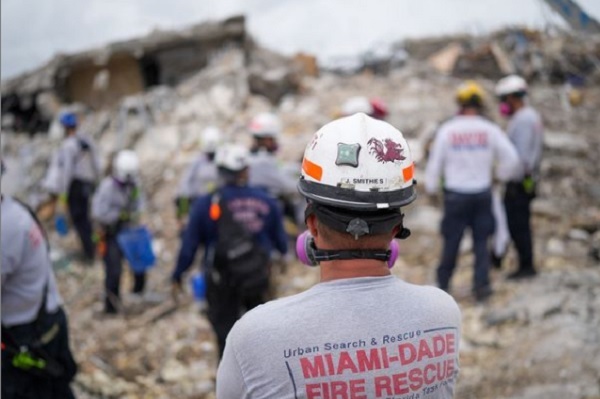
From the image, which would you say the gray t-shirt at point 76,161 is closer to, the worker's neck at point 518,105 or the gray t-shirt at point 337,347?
the worker's neck at point 518,105

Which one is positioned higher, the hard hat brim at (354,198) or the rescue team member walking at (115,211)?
the hard hat brim at (354,198)

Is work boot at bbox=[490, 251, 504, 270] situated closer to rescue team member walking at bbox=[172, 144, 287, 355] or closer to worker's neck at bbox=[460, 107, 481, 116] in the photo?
worker's neck at bbox=[460, 107, 481, 116]

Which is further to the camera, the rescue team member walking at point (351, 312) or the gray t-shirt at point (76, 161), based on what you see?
the gray t-shirt at point (76, 161)

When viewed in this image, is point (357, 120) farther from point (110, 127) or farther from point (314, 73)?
point (314, 73)

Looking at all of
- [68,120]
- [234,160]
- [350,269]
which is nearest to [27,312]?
[234,160]

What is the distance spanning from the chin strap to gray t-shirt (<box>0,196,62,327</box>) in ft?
5.45

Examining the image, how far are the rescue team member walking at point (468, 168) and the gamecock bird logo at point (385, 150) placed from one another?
3.55 m

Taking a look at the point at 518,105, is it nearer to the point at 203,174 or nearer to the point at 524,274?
the point at 524,274

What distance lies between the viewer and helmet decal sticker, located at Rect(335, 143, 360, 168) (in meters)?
1.54

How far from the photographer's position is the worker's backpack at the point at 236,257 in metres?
3.90

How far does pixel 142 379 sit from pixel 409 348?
13.1ft

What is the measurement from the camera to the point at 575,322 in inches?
184

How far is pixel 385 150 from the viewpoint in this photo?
1568 millimetres

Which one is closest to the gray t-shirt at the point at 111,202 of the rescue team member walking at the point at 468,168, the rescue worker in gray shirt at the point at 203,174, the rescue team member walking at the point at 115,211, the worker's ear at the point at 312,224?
the rescue team member walking at the point at 115,211
